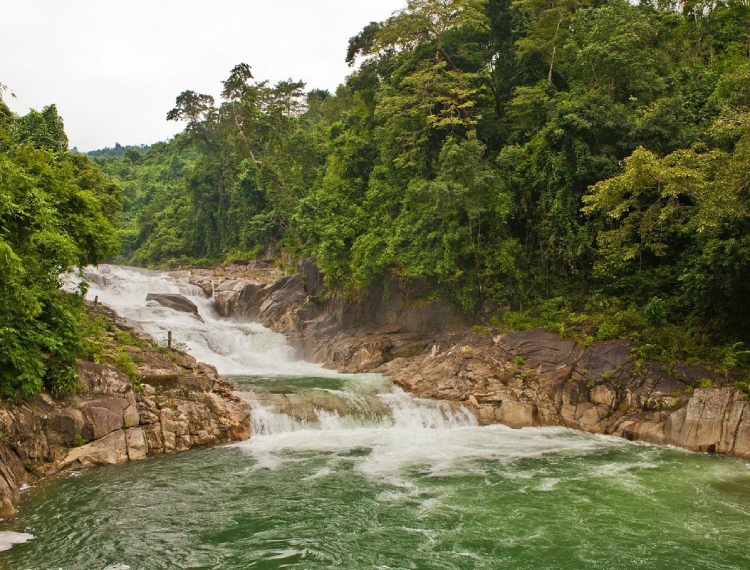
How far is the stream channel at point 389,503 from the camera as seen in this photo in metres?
8.83

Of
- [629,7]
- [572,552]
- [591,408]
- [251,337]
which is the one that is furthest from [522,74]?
[572,552]

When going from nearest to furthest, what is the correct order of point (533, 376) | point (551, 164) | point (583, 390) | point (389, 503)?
point (389, 503)
point (583, 390)
point (533, 376)
point (551, 164)

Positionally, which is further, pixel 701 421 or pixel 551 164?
pixel 551 164

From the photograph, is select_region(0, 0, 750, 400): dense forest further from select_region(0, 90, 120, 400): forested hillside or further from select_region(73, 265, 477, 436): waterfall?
select_region(73, 265, 477, 436): waterfall

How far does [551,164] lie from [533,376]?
8229mm

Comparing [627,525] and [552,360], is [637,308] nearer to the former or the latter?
[552,360]

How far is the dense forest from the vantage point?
1597 cm

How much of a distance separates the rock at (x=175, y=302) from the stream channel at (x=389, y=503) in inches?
615

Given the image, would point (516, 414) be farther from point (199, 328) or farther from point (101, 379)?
point (199, 328)

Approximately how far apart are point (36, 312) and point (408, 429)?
35.6 feet

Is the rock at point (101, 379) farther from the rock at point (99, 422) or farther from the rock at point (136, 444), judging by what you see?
the rock at point (136, 444)

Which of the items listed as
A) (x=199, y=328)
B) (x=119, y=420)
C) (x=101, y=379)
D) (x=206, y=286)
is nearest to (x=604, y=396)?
(x=119, y=420)

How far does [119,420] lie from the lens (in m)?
13.8

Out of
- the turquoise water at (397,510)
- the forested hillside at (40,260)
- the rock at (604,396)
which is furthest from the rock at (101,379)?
the rock at (604,396)
